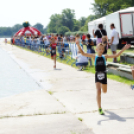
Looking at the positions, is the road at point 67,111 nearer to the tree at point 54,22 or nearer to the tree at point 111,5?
the tree at point 111,5

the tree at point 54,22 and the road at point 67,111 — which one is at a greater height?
the tree at point 54,22

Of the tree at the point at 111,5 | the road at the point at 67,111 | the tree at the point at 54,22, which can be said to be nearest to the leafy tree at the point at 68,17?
the tree at the point at 54,22

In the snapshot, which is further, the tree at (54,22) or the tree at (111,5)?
the tree at (54,22)

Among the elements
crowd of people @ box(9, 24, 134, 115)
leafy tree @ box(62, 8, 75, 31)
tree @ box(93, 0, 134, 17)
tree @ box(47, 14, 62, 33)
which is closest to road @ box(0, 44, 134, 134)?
crowd of people @ box(9, 24, 134, 115)

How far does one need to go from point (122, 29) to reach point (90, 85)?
1506cm

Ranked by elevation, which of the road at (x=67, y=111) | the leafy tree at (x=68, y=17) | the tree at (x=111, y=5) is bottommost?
the road at (x=67, y=111)

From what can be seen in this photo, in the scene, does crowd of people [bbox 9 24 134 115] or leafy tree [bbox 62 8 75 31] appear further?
leafy tree [bbox 62 8 75 31]

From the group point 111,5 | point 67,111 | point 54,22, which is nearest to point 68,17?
point 54,22

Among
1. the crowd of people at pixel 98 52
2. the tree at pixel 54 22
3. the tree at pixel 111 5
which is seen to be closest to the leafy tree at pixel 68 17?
the tree at pixel 54 22

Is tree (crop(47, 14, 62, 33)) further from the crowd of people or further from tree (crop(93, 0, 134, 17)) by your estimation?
the crowd of people

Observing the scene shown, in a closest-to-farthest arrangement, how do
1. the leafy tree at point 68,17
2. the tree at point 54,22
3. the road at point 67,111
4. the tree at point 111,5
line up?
the road at point 67,111
the tree at point 111,5
the leafy tree at point 68,17
the tree at point 54,22

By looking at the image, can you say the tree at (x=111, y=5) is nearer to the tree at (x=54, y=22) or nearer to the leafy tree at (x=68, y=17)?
the leafy tree at (x=68, y=17)

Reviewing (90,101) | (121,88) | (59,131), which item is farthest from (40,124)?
(121,88)

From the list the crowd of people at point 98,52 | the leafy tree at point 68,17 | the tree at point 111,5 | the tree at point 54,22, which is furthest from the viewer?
the tree at point 54,22
